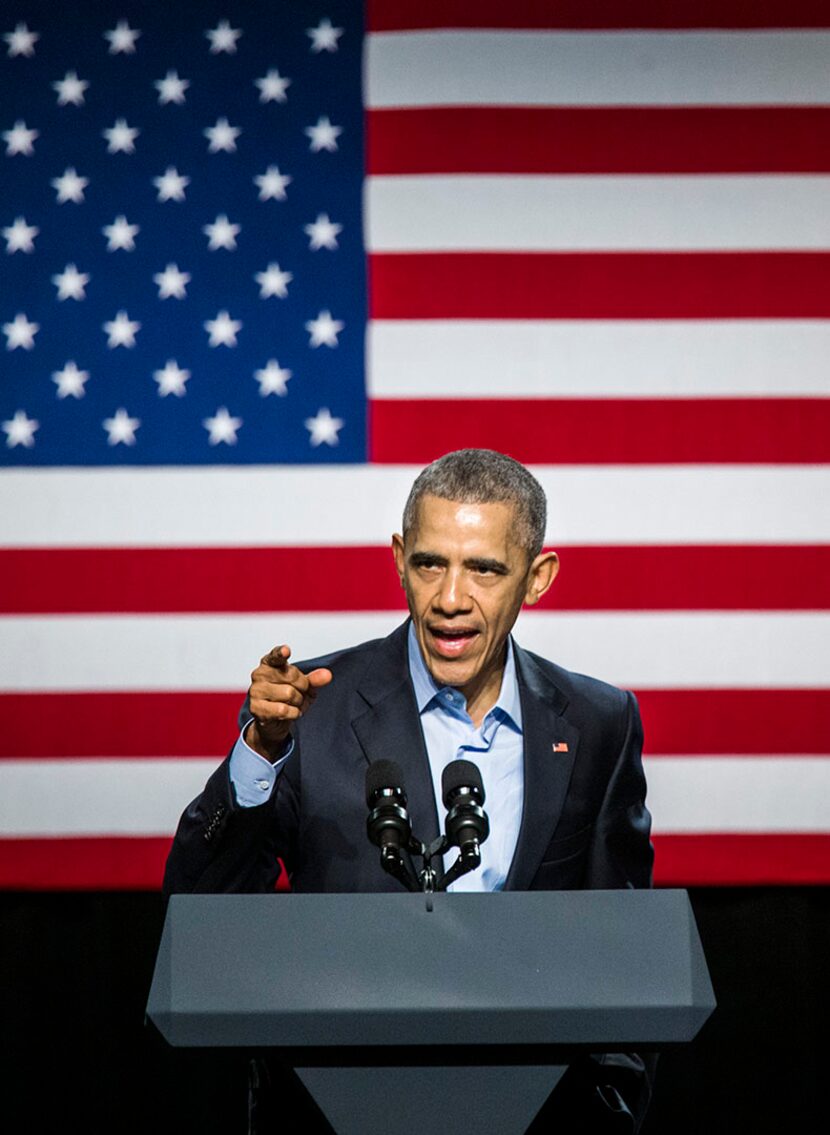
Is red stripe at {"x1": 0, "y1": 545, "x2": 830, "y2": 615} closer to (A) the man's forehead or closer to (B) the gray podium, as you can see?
(A) the man's forehead

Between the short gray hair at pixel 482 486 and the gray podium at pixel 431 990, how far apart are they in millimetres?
793

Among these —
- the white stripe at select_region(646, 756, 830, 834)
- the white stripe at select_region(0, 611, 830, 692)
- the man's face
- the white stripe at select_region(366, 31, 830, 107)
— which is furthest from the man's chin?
the white stripe at select_region(366, 31, 830, 107)

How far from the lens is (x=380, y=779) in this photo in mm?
1256

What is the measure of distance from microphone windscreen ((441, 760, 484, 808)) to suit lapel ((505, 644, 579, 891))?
23.5 inches

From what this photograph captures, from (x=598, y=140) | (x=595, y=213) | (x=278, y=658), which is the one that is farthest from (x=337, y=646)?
(x=278, y=658)

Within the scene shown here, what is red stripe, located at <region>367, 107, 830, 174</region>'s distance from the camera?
2.71m

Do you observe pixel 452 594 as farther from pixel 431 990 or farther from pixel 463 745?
pixel 431 990

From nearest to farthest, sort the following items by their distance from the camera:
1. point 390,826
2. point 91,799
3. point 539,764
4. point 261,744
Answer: point 390,826 → point 261,744 → point 539,764 → point 91,799

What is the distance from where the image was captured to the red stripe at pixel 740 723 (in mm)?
2686

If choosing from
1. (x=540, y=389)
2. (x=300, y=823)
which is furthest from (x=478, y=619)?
(x=540, y=389)

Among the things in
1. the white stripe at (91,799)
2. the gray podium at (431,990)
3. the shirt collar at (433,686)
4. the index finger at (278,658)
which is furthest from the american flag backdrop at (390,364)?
the gray podium at (431,990)

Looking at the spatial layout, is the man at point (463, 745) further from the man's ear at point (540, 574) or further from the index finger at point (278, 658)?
the index finger at point (278, 658)

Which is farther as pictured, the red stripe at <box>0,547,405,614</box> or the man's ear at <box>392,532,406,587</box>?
the red stripe at <box>0,547,405,614</box>

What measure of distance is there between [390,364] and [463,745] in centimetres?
104
